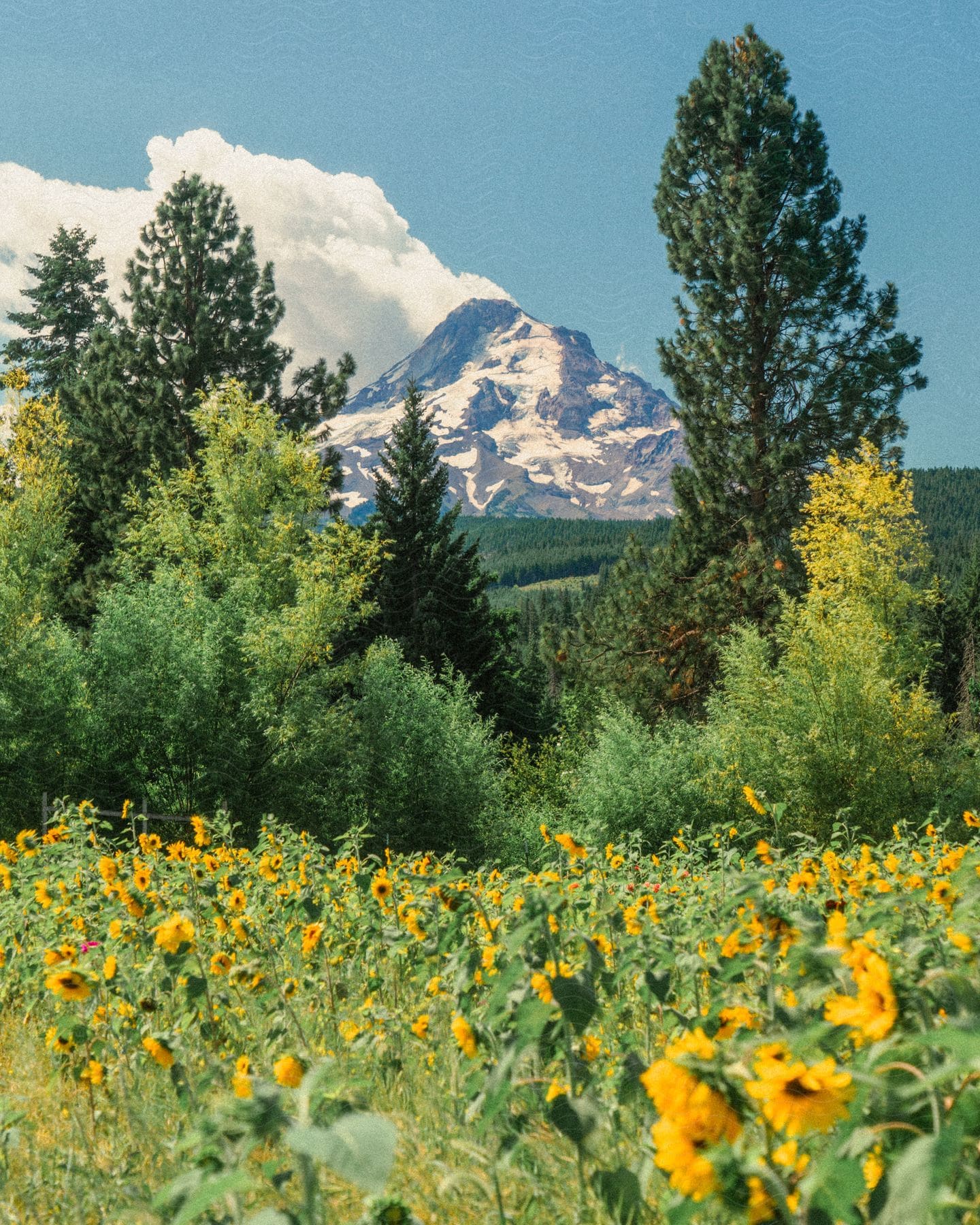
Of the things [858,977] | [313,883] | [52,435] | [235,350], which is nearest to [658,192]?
[235,350]

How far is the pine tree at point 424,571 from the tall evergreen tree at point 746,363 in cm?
576

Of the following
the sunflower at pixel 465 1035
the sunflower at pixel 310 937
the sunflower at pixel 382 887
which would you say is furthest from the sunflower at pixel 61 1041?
the sunflower at pixel 465 1035

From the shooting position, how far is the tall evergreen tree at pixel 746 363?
22.2 m

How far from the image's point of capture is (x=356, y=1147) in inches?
42.8

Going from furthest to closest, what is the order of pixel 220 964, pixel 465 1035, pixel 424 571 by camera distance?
pixel 424 571, pixel 220 964, pixel 465 1035

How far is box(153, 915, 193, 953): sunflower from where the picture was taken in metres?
2.69

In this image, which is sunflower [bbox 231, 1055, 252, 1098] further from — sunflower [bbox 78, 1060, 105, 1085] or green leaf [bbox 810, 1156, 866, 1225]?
green leaf [bbox 810, 1156, 866, 1225]

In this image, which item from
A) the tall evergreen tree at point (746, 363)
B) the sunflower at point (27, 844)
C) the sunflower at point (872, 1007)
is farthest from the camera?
the tall evergreen tree at point (746, 363)

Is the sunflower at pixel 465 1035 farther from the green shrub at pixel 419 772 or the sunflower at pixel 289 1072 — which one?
the green shrub at pixel 419 772

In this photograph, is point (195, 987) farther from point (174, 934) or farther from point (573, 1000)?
point (573, 1000)

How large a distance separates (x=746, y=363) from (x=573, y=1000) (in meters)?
23.2

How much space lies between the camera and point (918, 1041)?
107cm

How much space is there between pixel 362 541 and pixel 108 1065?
17.8 meters

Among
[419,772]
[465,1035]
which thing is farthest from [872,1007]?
[419,772]
